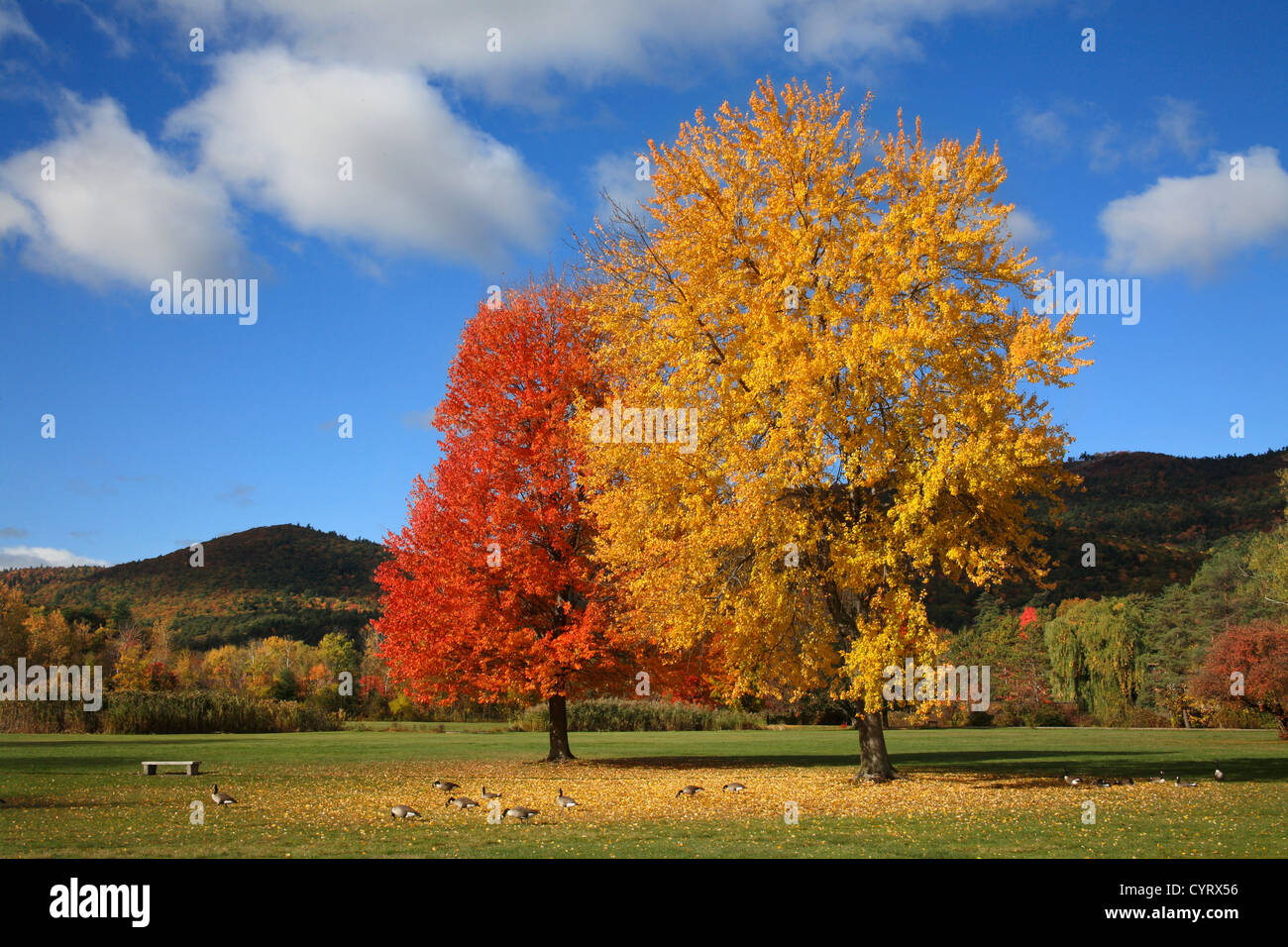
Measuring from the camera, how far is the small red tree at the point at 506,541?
24172 millimetres

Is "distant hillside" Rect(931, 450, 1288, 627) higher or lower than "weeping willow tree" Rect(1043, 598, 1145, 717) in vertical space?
higher

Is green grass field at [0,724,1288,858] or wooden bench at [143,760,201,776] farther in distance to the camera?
wooden bench at [143,760,201,776]

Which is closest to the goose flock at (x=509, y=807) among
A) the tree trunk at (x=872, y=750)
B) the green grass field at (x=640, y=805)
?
the green grass field at (x=640, y=805)

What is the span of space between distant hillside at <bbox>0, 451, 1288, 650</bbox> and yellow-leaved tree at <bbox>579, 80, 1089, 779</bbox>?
207ft

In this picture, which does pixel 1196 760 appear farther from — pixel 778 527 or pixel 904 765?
pixel 778 527

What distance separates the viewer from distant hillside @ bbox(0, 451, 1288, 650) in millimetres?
80000

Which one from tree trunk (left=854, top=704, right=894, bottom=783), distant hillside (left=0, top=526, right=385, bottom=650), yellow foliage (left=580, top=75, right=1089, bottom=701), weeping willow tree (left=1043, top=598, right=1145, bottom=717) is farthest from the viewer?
distant hillside (left=0, top=526, right=385, bottom=650)

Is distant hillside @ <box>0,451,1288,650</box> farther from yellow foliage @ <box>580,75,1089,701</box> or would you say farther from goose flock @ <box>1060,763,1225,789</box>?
yellow foliage @ <box>580,75,1089,701</box>

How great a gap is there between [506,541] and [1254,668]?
112ft

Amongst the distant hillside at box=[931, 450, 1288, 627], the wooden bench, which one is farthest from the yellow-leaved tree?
the distant hillside at box=[931, 450, 1288, 627]

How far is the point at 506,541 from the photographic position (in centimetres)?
2456

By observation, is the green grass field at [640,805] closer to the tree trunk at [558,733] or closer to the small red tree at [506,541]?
the tree trunk at [558,733]
